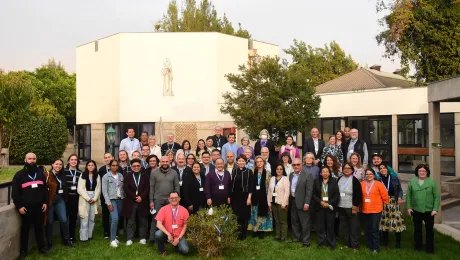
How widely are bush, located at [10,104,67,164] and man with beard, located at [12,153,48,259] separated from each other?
18090 millimetres

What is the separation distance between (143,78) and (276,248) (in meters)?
18.5

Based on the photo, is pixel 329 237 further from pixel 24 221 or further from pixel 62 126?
pixel 62 126

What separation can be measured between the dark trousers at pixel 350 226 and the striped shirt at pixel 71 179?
519cm

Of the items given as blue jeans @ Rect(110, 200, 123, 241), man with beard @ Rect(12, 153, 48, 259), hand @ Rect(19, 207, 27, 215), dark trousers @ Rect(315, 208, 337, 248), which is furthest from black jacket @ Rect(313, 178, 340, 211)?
hand @ Rect(19, 207, 27, 215)

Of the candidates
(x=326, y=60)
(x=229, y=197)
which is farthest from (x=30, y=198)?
(x=326, y=60)

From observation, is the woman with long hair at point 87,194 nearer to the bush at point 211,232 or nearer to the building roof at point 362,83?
the bush at point 211,232

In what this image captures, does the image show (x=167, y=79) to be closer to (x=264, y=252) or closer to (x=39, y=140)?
(x=39, y=140)

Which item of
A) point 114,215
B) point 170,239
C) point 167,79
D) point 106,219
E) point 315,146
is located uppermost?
point 167,79

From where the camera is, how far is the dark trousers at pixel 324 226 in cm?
857

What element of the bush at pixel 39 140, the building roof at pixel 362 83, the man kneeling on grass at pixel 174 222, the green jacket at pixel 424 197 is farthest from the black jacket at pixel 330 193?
the bush at pixel 39 140

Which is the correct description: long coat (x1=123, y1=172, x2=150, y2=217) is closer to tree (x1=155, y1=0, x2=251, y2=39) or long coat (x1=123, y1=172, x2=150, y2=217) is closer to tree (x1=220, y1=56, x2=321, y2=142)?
tree (x1=220, y1=56, x2=321, y2=142)

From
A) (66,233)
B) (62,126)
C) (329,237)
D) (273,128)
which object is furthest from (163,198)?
(62,126)

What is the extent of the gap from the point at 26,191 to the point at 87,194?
1.33 metres

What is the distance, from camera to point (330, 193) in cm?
853
